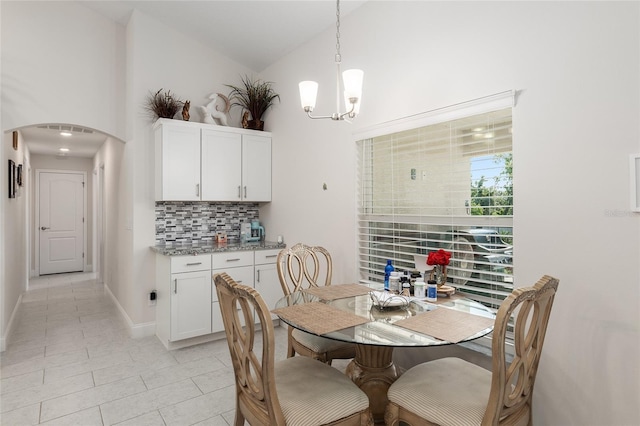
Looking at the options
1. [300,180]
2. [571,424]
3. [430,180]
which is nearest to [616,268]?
[571,424]

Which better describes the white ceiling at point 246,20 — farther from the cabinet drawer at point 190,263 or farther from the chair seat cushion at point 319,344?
the chair seat cushion at point 319,344

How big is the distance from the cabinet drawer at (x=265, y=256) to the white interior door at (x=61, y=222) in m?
5.86

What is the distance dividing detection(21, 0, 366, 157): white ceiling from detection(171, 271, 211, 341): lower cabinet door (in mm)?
2484

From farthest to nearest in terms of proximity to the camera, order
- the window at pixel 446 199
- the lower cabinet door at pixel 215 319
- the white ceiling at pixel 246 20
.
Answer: the lower cabinet door at pixel 215 319, the white ceiling at pixel 246 20, the window at pixel 446 199

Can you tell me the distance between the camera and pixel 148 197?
3.91 metres

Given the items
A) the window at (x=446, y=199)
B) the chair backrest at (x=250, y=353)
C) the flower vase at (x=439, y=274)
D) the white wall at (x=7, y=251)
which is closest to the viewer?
the chair backrest at (x=250, y=353)

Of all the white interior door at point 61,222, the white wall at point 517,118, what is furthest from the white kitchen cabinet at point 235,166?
the white interior door at point 61,222

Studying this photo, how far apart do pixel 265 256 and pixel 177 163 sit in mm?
1311

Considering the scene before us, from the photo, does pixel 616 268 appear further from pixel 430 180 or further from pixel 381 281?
pixel 381 281

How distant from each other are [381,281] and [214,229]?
2217 millimetres

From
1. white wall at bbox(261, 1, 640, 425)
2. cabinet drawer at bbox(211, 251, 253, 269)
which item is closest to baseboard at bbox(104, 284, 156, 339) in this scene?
cabinet drawer at bbox(211, 251, 253, 269)

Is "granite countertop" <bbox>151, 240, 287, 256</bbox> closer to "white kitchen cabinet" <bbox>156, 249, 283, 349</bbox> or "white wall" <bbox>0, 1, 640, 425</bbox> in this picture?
"white kitchen cabinet" <bbox>156, 249, 283, 349</bbox>

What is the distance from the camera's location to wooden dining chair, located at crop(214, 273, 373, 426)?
57.9 inches

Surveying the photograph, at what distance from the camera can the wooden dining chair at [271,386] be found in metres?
1.47
